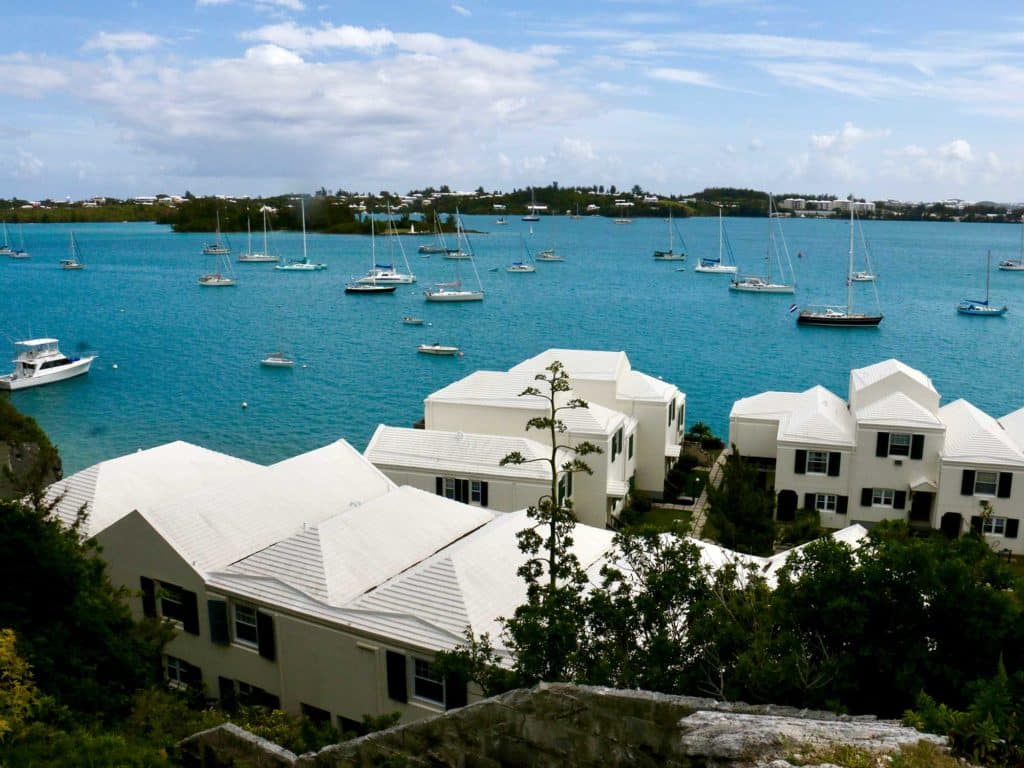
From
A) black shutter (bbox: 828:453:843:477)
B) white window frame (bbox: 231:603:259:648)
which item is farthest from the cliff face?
black shutter (bbox: 828:453:843:477)

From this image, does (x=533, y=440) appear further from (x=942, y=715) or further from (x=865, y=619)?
(x=942, y=715)

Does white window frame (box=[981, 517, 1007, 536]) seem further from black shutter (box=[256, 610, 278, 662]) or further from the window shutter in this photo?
the window shutter

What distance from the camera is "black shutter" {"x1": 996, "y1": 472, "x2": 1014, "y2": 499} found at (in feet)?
100

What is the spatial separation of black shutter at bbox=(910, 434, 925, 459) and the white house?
4cm

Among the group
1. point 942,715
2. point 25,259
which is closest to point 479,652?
point 942,715

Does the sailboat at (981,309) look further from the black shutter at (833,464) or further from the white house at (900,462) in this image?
the black shutter at (833,464)

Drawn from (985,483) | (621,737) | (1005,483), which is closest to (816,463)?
A: (985,483)

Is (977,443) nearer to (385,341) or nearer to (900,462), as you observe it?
(900,462)

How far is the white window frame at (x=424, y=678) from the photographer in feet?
57.0

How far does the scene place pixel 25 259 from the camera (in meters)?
177

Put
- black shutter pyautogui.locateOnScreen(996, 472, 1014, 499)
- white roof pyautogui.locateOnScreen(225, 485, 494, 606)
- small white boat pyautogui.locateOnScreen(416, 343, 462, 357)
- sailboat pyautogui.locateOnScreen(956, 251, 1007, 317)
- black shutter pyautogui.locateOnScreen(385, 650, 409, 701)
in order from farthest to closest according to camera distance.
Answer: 1. sailboat pyautogui.locateOnScreen(956, 251, 1007, 317)
2. small white boat pyautogui.locateOnScreen(416, 343, 462, 357)
3. black shutter pyautogui.locateOnScreen(996, 472, 1014, 499)
4. white roof pyautogui.locateOnScreen(225, 485, 494, 606)
5. black shutter pyautogui.locateOnScreen(385, 650, 409, 701)

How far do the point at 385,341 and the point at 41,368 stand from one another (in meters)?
30.1

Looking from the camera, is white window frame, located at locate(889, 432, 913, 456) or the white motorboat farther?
the white motorboat

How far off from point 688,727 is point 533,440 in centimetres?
2518
